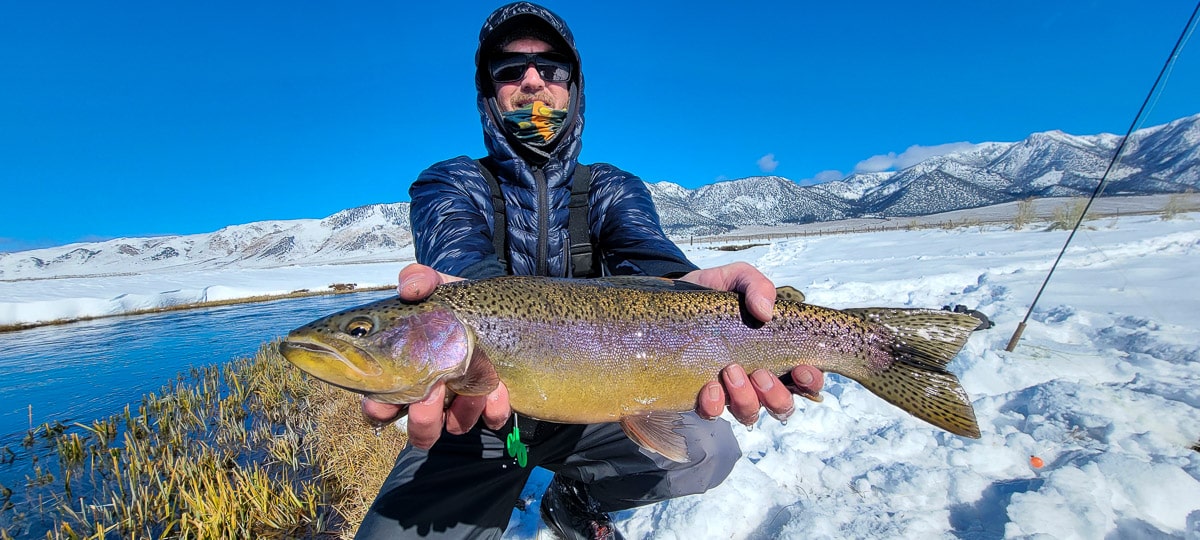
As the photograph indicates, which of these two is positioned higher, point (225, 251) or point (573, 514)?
point (225, 251)

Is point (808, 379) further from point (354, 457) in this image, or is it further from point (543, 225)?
point (354, 457)

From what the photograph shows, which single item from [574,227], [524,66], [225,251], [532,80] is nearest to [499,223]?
[574,227]

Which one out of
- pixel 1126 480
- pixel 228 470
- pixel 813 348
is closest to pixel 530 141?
pixel 813 348

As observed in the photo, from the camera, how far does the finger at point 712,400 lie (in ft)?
8.96

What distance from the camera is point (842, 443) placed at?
178 inches

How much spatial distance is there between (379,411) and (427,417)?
249 mm

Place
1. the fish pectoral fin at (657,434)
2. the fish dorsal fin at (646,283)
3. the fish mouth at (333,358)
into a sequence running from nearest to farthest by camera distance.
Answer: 1. the fish mouth at (333,358)
2. the fish pectoral fin at (657,434)
3. the fish dorsal fin at (646,283)

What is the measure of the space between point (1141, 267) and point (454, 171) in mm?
12876

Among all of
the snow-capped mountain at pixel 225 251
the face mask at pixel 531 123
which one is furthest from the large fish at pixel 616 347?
the snow-capped mountain at pixel 225 251

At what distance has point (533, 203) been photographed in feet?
13.2

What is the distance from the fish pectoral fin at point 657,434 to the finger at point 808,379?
0.71m

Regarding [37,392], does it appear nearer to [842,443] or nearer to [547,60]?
[547,60]

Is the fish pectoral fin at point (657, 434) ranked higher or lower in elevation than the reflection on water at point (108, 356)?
higher

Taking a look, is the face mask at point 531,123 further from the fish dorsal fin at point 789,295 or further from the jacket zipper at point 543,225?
the fish dorsal fin at point 789,295
